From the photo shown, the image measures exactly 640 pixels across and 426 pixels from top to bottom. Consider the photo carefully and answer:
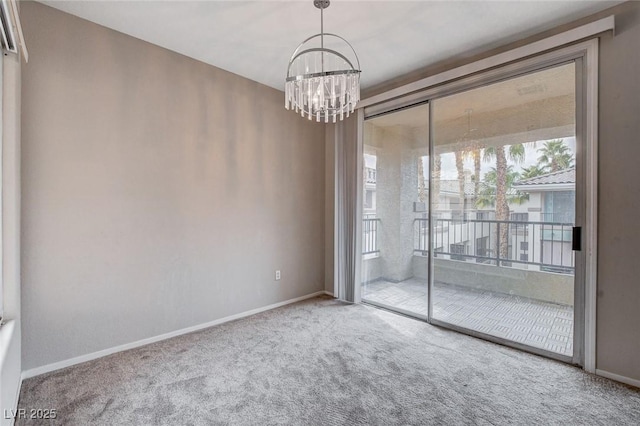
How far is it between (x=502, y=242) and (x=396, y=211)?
46.3 inches

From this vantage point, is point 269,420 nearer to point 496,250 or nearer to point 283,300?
point 283,300

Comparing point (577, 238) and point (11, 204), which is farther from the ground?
point (11, 204)

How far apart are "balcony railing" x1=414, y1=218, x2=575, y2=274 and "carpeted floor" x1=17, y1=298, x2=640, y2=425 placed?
0.79m

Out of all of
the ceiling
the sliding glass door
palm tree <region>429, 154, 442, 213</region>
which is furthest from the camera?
palm tree <region>429, 154, 442, 213</region>

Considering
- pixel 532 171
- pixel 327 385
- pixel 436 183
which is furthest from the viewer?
pixel 436 183

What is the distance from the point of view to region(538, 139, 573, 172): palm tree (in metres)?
2.46

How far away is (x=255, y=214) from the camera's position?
140 inches

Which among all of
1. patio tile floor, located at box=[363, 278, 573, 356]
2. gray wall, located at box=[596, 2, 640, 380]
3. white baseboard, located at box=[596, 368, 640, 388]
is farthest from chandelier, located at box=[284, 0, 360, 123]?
white baseboard, located at box=[596, 368, 640, 388]

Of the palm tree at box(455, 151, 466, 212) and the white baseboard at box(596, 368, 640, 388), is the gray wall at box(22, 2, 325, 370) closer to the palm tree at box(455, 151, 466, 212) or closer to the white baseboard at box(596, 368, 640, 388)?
the palm tree at box(455, 151, 466, 212)

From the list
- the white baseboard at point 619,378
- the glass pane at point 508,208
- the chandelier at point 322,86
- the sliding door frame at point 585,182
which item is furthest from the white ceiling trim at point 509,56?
the white baseboard at point 619,378

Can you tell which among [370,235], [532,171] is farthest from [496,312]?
[370,235]

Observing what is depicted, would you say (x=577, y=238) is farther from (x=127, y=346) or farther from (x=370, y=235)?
(x=127, y=346)

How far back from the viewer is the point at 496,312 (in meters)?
2.91

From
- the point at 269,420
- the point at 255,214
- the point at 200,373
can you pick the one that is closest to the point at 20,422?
the point at 200,373
